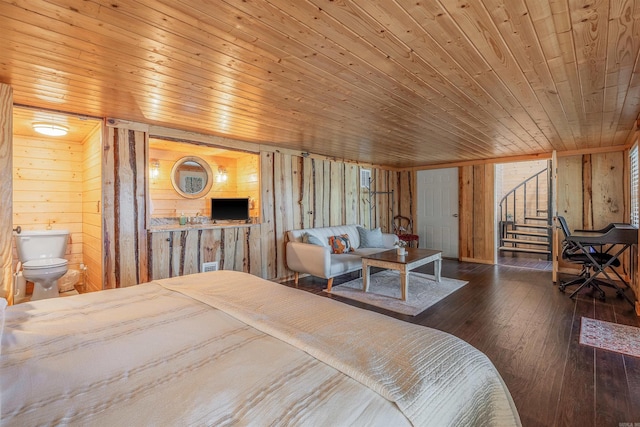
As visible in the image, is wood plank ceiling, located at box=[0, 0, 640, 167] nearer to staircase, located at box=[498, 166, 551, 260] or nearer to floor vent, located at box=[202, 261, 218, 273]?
floor vent, located at box=[202, 261, 218, 273]

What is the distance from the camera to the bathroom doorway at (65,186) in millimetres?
3359

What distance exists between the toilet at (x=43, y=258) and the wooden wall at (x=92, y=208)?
10.6 inches

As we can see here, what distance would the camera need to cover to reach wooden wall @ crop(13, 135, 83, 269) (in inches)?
147

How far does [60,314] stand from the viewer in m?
1.45

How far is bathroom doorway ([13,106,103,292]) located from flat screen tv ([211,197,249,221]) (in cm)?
161

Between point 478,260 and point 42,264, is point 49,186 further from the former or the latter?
point 478,260

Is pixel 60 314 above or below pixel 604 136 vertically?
below

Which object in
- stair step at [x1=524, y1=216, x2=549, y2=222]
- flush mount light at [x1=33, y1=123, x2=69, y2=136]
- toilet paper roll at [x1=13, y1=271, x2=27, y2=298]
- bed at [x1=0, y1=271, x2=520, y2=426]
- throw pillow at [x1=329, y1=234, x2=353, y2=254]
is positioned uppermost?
flush mount light at [x1=33, y1=123, x2=69, y2=136]

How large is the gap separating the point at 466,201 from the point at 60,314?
6644mm

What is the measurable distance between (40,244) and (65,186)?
3.03ft

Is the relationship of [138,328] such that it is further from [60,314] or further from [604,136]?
[604,136]

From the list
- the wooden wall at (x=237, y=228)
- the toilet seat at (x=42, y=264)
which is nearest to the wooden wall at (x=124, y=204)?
the wooden wall at (x=237, y=228)

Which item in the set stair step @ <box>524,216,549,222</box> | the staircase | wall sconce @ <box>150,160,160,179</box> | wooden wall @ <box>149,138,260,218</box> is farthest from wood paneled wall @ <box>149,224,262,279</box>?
stair step @ <box>524,216,549,222</box>

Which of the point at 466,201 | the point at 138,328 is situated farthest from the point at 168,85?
the point at 466,201
